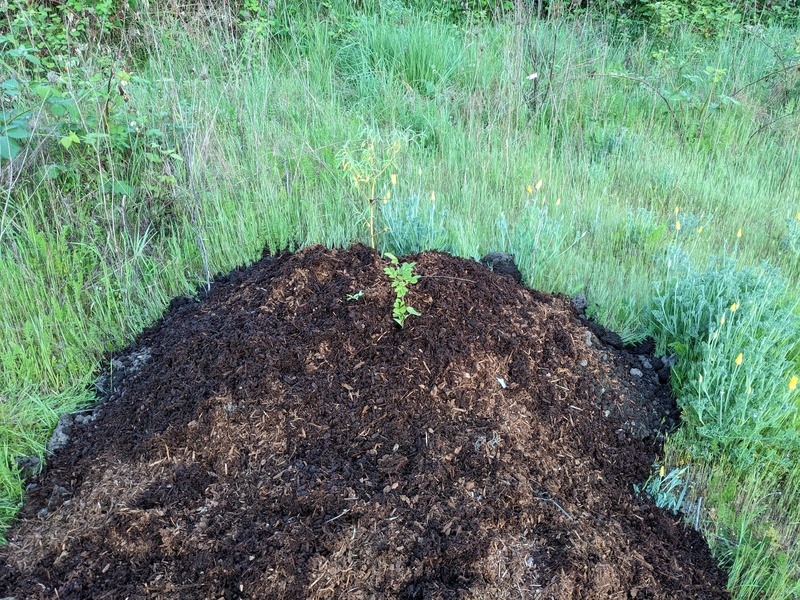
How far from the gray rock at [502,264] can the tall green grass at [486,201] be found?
126mm

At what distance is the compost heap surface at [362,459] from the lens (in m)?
2.24

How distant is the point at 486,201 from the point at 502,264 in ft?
2.98

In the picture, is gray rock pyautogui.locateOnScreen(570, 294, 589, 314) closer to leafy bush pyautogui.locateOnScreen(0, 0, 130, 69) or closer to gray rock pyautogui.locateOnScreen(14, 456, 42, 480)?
gray rock pyautogui.locateOnScreen(14, 456, 42, 480)

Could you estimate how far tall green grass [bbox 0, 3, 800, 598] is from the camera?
9.47ft

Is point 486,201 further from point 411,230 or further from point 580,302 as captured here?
point 580,302

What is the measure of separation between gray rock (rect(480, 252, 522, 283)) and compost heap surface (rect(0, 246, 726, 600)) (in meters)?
0.32

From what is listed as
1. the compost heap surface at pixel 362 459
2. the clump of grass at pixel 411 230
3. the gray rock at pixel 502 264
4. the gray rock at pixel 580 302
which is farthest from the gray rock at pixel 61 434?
the gray rock at pixel 580 302

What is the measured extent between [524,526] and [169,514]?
1.26m

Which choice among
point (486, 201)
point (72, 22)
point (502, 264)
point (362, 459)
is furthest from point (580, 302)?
point (72, 22)

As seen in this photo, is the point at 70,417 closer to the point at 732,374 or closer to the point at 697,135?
the point at 732,374

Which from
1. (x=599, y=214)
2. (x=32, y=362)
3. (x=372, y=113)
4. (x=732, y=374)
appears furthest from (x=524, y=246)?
(x=32, y=362)

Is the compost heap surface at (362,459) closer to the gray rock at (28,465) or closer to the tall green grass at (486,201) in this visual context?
the gray rock at (28,465)

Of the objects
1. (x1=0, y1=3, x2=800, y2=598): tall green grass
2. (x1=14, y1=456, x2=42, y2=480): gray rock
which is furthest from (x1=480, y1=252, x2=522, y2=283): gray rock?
(x1=14, y1=456, x2=42, y2=480): gray rock

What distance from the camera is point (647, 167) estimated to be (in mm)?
5266
